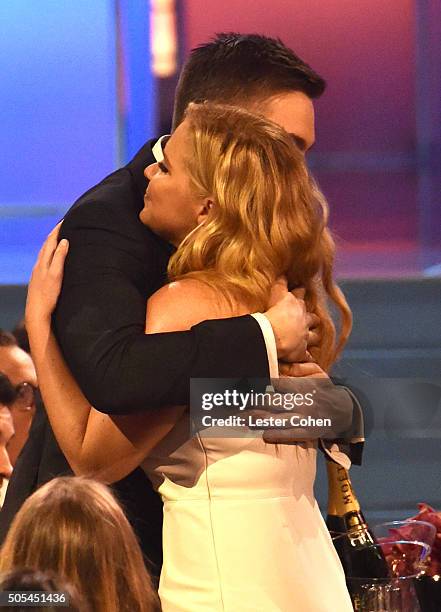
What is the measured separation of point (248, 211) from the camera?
133 centimetres

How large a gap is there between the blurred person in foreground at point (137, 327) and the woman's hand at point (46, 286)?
0.04ft

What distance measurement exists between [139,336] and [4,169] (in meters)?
3.28

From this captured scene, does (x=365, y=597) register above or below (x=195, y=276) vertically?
below

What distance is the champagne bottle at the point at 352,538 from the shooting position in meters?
1.57

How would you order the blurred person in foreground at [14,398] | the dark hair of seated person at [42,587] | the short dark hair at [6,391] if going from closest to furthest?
the dark hair of seated person at [42,587]
the blurred person in foreground at [14,398]
the short dark hair at [6,391]

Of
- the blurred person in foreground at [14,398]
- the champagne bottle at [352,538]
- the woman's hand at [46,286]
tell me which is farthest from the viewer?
the blurred person in foreground at [14,398]

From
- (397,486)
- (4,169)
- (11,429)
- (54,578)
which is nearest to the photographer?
(54,578)

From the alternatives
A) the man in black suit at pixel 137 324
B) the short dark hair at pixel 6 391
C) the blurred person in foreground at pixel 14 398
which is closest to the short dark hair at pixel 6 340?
the blurred person in foreground at pixel 14 398

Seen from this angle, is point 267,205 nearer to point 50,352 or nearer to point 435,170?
point 50,352

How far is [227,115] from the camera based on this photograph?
1394 millimetres

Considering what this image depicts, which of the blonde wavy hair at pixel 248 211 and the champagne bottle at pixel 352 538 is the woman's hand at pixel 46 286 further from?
the champagne bottle at pixel 352 538

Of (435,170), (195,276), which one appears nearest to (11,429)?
(195,276)

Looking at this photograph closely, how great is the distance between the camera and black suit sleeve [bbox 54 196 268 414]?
4.09 ft

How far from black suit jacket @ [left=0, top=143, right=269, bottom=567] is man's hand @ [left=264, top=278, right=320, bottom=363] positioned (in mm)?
32
